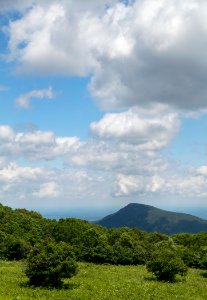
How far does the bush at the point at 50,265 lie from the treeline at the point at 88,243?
1939 centimetres

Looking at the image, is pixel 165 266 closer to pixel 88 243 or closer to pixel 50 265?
pixel 50 265

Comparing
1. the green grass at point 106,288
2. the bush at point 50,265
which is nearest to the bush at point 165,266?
the green grass at point 106,288

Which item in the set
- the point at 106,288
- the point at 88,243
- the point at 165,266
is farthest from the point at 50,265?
the point at 88,243

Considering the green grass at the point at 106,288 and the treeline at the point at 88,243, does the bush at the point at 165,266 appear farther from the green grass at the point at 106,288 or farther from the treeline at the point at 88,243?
the treeline at the point at 88,243

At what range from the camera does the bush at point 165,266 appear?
47.3 metres

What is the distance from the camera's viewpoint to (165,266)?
4741 centimetres

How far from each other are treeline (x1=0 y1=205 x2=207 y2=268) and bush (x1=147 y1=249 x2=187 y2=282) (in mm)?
9518

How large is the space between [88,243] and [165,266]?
2252 cm

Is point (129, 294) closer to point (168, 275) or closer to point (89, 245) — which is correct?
point (168, 275)

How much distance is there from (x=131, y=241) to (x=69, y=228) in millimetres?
12589

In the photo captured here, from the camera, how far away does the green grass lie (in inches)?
1406

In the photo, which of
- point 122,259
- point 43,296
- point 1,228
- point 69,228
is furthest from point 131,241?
point 43,296

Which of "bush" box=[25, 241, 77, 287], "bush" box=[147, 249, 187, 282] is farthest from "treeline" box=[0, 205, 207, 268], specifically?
"bush" box=[25, 241, 77, 287]

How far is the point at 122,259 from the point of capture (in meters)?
66.4
